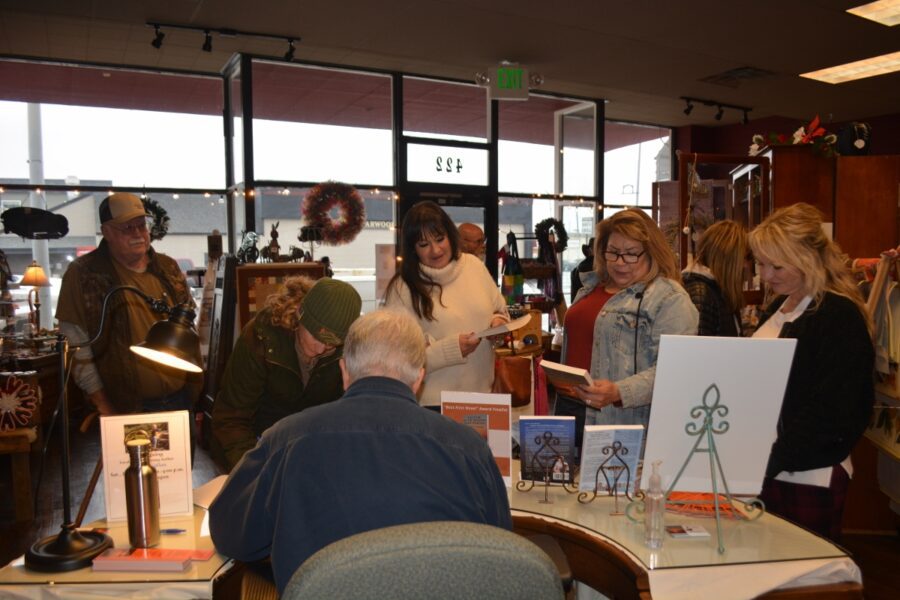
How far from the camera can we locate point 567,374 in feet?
7.54

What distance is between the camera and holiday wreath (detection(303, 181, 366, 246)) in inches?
282

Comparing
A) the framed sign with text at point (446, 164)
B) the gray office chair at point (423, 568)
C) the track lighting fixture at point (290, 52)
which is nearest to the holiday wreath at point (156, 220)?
the track lighting fixture at point (290, 52)

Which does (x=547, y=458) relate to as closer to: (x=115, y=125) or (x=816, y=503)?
(x=816, y=503)

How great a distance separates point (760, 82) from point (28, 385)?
7.99 metres

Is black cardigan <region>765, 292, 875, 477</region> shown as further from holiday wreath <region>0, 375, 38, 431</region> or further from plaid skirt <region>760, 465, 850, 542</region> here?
holiday wreath <region>0, 375, 38, 431</region>

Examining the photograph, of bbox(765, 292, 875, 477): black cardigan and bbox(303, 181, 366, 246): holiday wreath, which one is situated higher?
bbox(303, 181, 366, 246): holiday wreath

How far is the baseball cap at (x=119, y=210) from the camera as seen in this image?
319 centimetres

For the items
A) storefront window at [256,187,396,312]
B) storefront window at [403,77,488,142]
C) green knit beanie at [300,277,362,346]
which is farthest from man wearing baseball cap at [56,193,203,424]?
storefront window at [403,77,488,142]

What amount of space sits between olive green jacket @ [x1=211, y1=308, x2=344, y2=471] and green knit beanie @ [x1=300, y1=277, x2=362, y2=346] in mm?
161

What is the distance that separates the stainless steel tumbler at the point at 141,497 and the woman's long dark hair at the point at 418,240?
1.43 meters

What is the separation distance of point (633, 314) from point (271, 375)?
1.28 meters

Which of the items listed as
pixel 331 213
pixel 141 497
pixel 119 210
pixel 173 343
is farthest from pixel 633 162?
pixel 141 497

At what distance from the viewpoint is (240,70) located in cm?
764

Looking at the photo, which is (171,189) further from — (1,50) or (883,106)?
(883,106)
